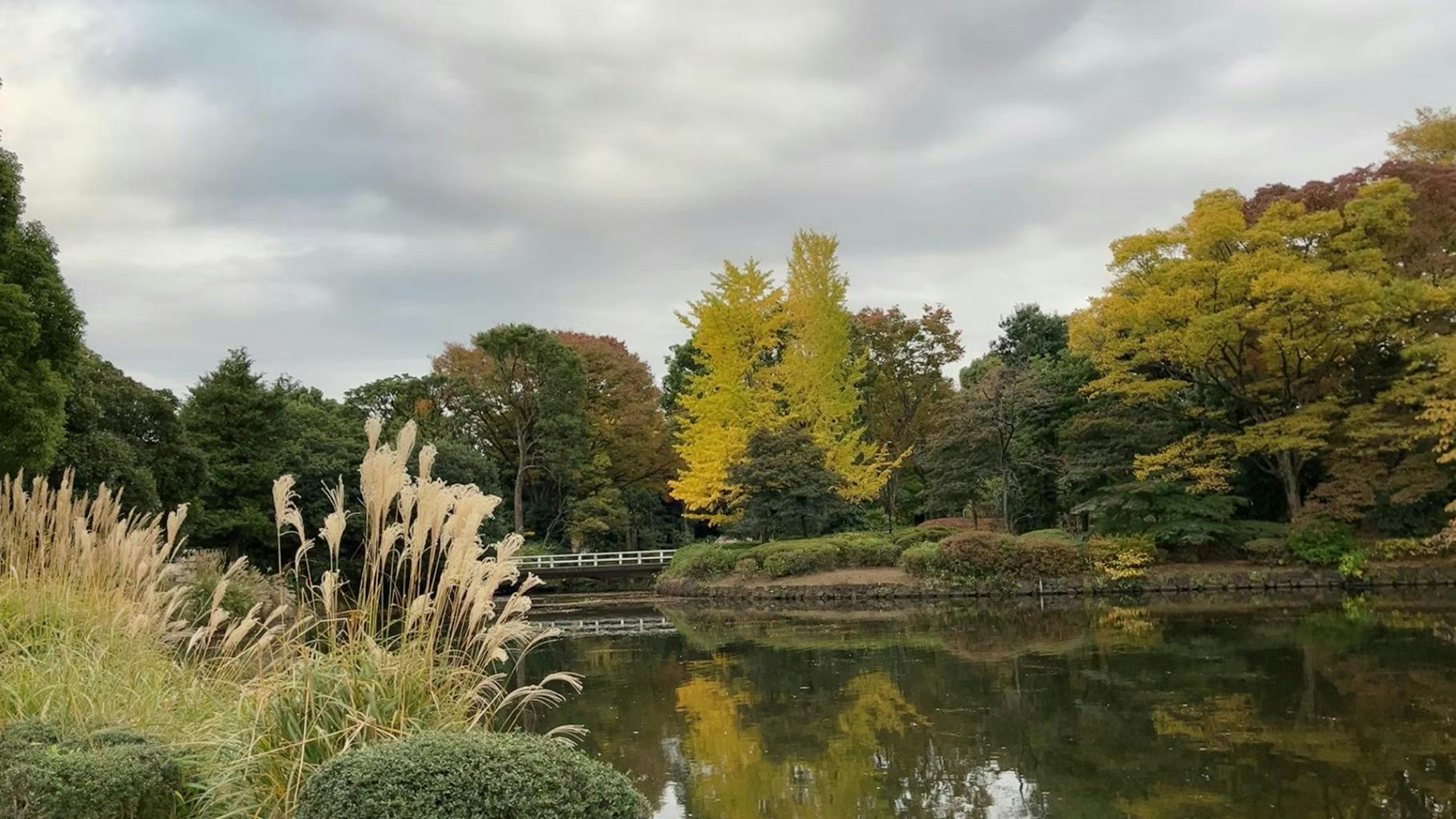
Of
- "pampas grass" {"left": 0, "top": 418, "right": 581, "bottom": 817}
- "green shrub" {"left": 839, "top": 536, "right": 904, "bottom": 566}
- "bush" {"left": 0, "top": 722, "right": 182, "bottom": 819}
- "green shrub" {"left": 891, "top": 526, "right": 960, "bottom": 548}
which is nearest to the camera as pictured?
"bush" {"left": 0, "top": 722, "right": 182, "bottom": 819}

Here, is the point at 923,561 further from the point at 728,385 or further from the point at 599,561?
the point at 599,561

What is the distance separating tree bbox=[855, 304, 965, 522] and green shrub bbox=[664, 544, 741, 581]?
627cm

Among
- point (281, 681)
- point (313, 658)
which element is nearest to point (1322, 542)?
point (313, 658)

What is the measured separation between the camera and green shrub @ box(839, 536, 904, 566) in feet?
76.5

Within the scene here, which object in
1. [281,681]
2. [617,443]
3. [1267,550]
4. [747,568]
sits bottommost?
[747,568]

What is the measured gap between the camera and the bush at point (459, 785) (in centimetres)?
292

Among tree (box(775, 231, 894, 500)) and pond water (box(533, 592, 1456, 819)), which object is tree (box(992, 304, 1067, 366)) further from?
pond water (box(533, 592, 1456, 819))

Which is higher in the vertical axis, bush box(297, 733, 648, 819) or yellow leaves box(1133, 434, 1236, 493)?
yellow leaves box(1133, 434, 1236, 493)

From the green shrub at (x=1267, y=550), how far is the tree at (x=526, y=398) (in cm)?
1889

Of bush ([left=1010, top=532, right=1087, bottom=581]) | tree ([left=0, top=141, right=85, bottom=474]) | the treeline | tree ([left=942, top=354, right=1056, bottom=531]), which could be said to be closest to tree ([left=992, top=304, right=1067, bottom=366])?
the treeline

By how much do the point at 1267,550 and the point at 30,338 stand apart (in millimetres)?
21124

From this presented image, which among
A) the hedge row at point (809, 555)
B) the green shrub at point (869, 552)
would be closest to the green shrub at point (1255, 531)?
the hedge row at point (809, 555)

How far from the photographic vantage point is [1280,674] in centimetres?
941

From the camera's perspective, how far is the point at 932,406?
30.2 metres
